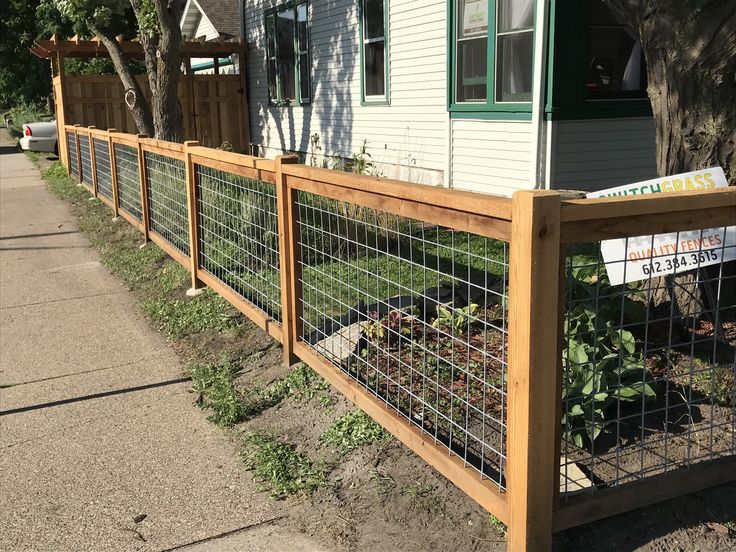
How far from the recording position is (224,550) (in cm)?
311

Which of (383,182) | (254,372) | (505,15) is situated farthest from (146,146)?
(383,182)

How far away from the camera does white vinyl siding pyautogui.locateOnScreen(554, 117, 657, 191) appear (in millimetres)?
9188

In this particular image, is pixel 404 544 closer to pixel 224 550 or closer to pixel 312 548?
pixel 312 548

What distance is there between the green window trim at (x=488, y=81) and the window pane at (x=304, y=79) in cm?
538

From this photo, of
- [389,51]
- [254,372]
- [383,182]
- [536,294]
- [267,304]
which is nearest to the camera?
[536,294]

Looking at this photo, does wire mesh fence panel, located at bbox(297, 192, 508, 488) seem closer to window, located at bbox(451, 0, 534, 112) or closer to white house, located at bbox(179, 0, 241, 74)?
window, located at bbox(451, 0, 534, 112)

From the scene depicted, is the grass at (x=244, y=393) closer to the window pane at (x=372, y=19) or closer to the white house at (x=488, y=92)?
Answer: the white house at (x=488, y=92)

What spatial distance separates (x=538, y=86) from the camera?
29.2 ft

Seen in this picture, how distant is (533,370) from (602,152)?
7.51m

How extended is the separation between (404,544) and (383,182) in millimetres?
1502

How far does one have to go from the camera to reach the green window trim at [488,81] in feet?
30.8

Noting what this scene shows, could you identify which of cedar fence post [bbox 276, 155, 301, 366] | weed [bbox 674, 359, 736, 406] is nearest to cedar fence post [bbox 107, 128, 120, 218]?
cedar fence post [bbox 276, 155, 301, 366]

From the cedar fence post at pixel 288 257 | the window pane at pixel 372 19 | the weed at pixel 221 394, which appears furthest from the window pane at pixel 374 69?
the weed at pixel 221 394

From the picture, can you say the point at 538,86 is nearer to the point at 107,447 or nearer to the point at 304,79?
the point at 107,447
